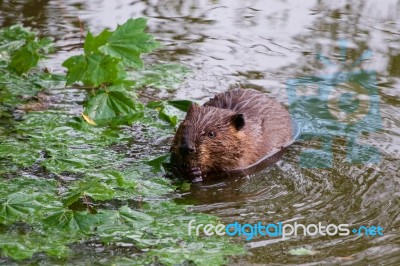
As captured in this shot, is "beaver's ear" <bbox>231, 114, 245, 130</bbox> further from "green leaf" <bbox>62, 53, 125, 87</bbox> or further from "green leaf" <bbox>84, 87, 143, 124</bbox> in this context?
"green leaf" <bbox>62, 53, 125, 87</bbox>

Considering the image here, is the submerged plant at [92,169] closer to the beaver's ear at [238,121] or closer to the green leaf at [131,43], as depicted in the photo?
the green leaf at [131,43]

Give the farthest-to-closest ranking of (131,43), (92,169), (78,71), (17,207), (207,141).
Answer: (78,71) → (131,43) → (207,141) → (92,169) → (17,207)

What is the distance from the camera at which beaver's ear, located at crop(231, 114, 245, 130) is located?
577 centimetres

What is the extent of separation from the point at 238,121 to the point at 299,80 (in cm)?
153

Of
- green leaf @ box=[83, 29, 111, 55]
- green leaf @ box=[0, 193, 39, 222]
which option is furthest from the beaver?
green leaf @ box=[0, 193, 39, 222]

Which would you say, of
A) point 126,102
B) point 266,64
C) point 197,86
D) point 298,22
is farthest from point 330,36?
point 126,102

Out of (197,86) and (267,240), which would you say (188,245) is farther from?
(197,86)

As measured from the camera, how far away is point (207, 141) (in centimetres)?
567

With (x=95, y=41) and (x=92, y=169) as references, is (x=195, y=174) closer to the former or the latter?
(x=92, y=169)

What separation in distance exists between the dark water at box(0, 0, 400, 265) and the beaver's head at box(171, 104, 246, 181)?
21 cm

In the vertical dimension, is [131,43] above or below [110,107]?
above

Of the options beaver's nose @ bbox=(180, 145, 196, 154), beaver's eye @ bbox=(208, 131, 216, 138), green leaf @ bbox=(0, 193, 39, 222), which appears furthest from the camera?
beaver's eye @ bbox=(208, 131, 216, 138)

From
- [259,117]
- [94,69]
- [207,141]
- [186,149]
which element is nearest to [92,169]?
[186,149]

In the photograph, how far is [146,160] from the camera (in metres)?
5.68
